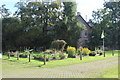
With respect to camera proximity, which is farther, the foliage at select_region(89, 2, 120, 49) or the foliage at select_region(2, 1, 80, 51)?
the foliage at select_region(89, 2, 120, 49)

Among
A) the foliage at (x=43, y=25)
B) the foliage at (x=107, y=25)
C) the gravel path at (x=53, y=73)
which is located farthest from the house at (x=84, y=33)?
the gravel path at (x=53, y=73)

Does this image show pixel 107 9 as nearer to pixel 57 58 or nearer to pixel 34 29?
pixel 34 29

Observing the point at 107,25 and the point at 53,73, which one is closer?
the point at 53,73

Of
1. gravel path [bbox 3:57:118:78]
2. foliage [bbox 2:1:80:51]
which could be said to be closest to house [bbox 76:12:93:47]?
foliage [bbox 2:1:80:51]

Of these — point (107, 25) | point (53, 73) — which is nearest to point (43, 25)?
point (107, 25)

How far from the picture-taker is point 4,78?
305 inches

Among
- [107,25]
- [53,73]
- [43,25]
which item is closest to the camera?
[53,73]

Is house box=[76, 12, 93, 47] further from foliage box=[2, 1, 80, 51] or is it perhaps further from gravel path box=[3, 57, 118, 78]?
gravel path box=[3, 57, 118, 78]

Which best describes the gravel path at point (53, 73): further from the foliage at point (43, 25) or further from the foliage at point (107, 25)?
the foliage at point (107, 25)

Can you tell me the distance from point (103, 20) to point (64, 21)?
10.7 metres

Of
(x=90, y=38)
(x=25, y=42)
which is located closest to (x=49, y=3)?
(x=25, y=42)

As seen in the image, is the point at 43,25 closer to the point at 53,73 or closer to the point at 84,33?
the point at 84,33

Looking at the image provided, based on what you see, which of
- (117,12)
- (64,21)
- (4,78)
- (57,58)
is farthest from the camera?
(117,12)

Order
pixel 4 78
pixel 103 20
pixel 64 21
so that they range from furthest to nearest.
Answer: pixel 103 20 → pixel 64 21 → pixel 4 78
